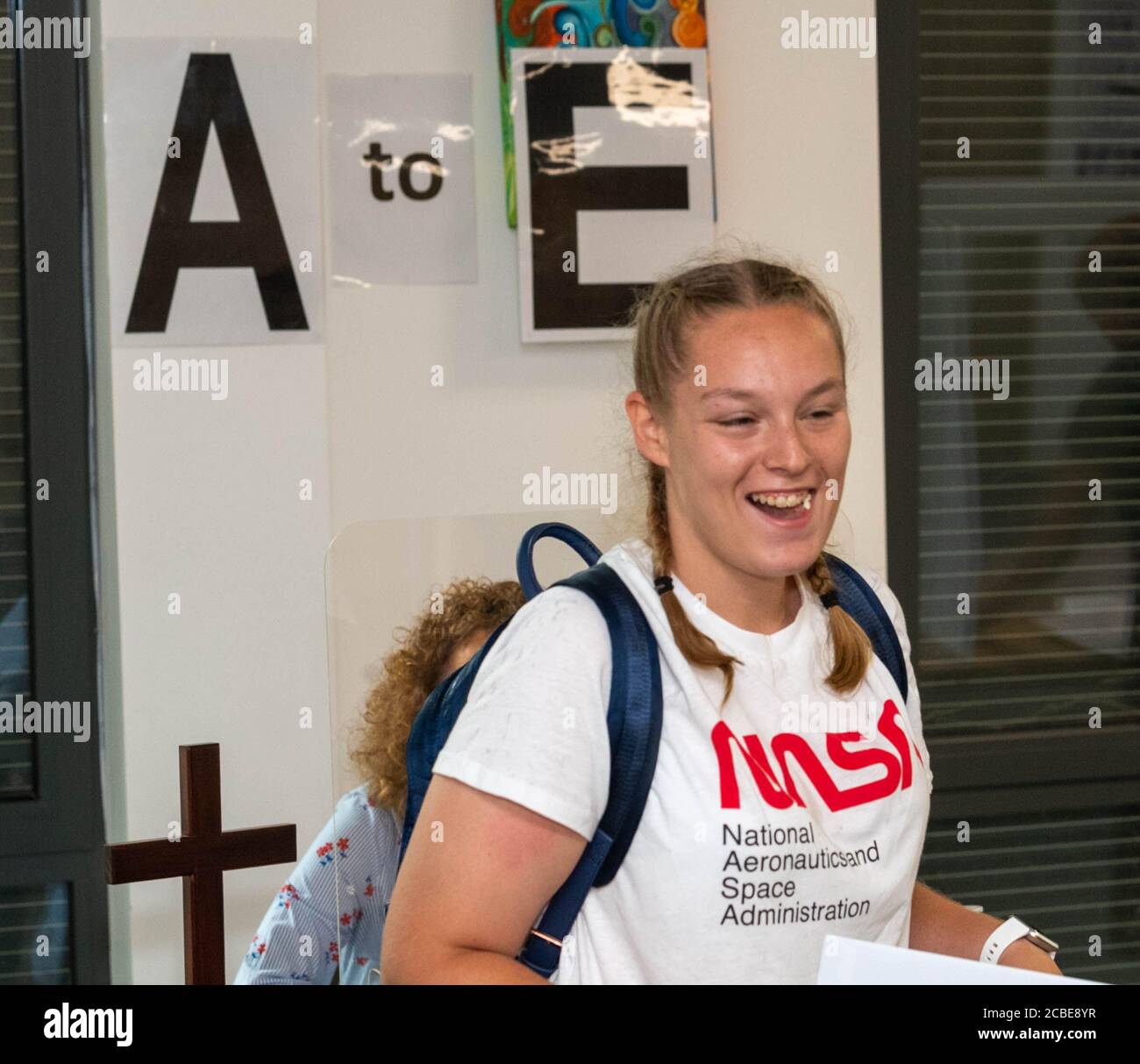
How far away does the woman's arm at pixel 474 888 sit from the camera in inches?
36.9

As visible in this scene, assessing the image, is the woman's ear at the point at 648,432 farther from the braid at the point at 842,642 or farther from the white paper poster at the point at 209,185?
the white paper poster at the point at 209,185

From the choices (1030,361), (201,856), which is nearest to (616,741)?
(201,856)

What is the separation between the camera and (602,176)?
226 cm

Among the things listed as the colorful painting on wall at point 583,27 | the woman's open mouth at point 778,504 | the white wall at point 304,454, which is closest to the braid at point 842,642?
the woman's open mouth at point 778,504

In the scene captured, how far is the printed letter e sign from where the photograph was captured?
217 centimetres

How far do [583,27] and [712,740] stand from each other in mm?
1551

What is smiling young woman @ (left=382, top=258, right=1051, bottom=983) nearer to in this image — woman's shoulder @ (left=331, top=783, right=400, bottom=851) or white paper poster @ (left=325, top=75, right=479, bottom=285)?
woman's shoulder @ (left=331, top=783, right=400, bottom=851)

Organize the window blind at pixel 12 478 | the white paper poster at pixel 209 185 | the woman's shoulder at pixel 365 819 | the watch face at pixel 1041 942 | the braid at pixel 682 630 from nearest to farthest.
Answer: the braid at pixel 682 630
the watch face at pixel 1041 942
the woman's shoulder at pixel 365 819
the white paper poster at pixel 209 185
the window blind at pixel 12 478

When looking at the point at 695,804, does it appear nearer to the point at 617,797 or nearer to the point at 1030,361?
the point at 617,797

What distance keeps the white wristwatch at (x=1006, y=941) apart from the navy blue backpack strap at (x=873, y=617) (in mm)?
204

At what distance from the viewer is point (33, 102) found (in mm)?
2258

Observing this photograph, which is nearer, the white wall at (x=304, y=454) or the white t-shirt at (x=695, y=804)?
the white t-shirt at (x=695, y=804)

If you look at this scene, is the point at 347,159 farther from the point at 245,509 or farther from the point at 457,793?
the point at 457,793
